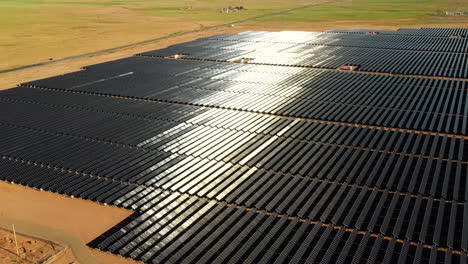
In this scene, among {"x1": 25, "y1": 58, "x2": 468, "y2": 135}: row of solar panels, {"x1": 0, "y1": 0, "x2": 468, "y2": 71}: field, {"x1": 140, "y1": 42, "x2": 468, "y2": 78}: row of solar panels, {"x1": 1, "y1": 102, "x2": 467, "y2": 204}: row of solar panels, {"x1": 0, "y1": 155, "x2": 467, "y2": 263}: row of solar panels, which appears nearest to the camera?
{"x1": 0, "y1": 155, "x2": 467, "y2": 263}: row of solar panels

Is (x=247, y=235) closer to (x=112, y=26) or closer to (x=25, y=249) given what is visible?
(x=25, y=249)

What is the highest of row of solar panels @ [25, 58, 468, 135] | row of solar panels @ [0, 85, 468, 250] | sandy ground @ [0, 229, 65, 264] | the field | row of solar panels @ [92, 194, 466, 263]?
the field

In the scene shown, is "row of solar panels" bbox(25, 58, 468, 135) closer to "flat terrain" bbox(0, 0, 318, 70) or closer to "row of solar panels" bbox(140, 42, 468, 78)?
"row of solar panels" bbox(140, 42, 468, 78)

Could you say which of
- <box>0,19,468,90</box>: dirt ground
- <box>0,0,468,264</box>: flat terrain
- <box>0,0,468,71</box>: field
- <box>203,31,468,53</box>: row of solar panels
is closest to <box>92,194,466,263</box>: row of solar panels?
<box>0,0,468,264</box>: flat terrain

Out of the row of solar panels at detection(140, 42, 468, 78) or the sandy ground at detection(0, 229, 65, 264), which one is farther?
the row of solar panels at detection(140, 42, 468, 78)

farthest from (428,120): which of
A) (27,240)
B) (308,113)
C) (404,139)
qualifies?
(27,240)

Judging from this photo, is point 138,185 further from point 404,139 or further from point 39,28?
point 39,28
